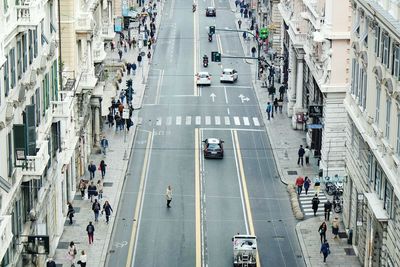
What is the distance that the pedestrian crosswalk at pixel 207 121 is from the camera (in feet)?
401

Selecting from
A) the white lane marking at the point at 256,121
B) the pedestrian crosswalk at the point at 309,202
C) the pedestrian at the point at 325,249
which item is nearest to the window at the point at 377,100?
the pedestrian at the point at 325,249

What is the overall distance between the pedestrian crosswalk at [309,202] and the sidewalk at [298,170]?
155 centimetres

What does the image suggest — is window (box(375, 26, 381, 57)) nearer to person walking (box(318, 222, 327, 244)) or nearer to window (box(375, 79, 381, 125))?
window (box(375, 79, 381, 125))

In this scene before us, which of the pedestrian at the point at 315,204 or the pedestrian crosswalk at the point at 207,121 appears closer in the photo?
the pedestrian at the point at 315,204

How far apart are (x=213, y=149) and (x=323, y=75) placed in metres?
14.5

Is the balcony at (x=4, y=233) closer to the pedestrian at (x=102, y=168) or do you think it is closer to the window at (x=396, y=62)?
the window at (x=396, y=62)

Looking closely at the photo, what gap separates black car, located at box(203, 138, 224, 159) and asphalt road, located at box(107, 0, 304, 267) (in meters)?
0.78

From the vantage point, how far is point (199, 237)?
287ft

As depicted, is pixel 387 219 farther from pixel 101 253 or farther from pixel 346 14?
pixel 346 14

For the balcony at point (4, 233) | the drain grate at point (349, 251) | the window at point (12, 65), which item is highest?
the window at point (12, 65)

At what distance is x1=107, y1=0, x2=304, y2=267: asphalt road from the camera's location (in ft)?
279

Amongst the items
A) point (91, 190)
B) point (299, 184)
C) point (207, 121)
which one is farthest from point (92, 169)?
point (207, 121)

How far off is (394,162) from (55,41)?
29853mm

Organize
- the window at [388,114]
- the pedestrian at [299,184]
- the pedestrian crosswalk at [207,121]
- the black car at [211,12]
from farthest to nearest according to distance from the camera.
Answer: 1. the black car at [211,12]
2. the pedestrian crosswalk at [207,121]
3. the pedestrian at [299,184]
4. the window at [388,114]
